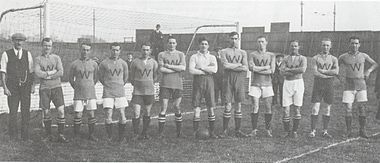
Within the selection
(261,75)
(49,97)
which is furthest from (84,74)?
(261,75)

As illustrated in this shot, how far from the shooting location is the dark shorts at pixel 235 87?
5969 millimetres

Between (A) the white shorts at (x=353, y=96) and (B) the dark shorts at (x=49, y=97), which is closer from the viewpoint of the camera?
(B) the dark shorts at (x=49, y=97)

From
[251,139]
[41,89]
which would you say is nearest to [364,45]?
[251,139]

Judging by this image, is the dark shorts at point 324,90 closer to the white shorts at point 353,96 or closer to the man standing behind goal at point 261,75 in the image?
the white shorts at point 353,96

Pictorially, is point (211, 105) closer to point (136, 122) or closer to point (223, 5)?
point (136, 122)

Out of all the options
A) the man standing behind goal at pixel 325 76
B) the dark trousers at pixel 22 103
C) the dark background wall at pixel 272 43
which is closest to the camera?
the dark trousers at pixel 22 103

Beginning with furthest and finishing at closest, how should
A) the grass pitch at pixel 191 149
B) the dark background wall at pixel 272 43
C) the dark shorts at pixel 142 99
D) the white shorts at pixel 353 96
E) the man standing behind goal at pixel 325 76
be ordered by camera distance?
the dark background wall at pixel 272 43
the white shorts at pixel 353 96
the man standing behind goal at pixel 325 76
the dark shorts at pixel 142 99
the grass pitch at pixel 191 149

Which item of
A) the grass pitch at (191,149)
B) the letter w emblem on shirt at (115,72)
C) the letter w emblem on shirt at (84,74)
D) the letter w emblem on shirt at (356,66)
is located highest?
the letter w emblem on shirt at (356,66)

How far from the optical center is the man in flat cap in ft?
17.6

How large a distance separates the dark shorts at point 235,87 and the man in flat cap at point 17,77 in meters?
2.76

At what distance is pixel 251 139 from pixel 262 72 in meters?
0.99

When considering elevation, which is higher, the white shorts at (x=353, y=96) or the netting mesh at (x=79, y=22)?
the netting mesh at (x=79, y=22)


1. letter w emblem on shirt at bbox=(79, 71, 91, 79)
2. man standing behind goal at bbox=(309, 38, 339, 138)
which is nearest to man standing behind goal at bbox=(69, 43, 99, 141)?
letter w emblem on shirt at bbox=(79, 71, 91, 79)

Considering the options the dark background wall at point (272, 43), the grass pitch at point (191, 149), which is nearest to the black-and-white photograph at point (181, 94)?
the grass pitch at point (191, 149)
